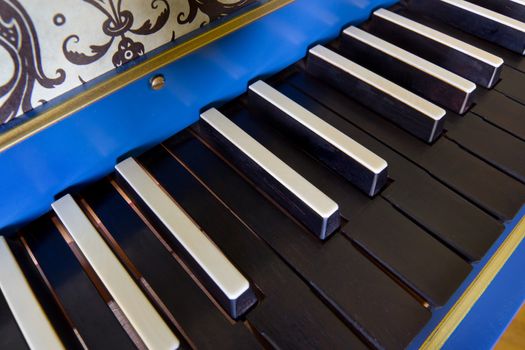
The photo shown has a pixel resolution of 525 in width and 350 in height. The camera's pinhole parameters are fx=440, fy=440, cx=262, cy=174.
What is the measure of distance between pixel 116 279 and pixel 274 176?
0.22 metres

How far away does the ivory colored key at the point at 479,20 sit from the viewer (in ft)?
2.52

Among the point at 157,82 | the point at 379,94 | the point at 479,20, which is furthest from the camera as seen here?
the point at 479,20

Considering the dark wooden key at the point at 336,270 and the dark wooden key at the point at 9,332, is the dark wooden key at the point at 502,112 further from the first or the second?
the dark wooden key at the point at 9,332

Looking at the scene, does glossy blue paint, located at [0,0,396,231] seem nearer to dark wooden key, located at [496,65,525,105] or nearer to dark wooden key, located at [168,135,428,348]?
dark wooden key, located at [168,135,428,348]

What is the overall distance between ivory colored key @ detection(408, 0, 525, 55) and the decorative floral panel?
499 mm

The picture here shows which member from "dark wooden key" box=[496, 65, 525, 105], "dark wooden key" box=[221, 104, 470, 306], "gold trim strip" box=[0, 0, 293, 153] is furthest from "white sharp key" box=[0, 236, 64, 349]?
"dark wooden key" box=[496, 65, 525, 105]

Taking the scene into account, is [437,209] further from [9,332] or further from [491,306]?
[9,332]

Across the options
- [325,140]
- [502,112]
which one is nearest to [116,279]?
[325,140]

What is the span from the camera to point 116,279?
477 mm

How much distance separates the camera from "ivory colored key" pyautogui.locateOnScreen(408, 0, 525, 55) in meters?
0.77

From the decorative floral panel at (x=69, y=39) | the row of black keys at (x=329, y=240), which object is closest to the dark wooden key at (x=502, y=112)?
the row of black keys at (x=329, y=240)

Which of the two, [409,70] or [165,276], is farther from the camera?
[409,70]

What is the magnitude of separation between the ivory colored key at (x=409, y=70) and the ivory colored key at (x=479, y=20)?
0.16m

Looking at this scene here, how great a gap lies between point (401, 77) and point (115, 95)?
1.47 feet
